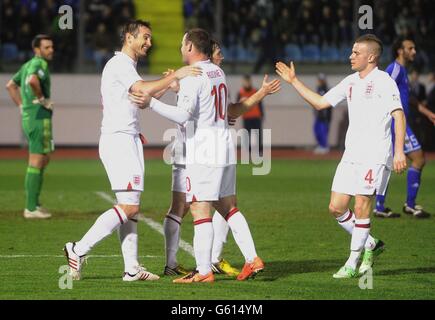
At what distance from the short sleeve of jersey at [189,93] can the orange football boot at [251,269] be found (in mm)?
1388

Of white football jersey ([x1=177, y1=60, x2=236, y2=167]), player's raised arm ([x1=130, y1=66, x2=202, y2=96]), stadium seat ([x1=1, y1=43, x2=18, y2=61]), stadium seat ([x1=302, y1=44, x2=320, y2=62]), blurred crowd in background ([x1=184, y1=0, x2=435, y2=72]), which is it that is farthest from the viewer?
stadium seat ([x1=302, y1=44, x2=320, y2=62])

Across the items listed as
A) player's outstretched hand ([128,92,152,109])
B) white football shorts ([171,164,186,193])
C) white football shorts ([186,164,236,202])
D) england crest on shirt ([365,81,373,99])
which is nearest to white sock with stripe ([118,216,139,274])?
white football shorts ([171,164,186,193])

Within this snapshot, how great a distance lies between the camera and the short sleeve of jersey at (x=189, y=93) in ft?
28.8

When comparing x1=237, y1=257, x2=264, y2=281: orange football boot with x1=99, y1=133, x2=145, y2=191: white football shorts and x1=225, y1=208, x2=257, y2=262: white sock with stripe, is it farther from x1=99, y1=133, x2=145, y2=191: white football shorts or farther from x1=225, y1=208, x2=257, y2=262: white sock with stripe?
x1=99, y1=133, x2=145, y2=191: white football shorts

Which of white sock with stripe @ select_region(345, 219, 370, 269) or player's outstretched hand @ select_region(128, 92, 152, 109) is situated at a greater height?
player's outstretched hand @ select_region(128, 92, 152, 109)

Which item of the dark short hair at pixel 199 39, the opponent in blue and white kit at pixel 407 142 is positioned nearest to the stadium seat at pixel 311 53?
the opponent in blue and white kit at pixel 407 142

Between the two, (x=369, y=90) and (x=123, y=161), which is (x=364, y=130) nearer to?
(x=369, y=90)

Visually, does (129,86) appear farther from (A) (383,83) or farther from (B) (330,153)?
(B) (330,153)

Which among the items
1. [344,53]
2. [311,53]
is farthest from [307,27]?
[344,53]

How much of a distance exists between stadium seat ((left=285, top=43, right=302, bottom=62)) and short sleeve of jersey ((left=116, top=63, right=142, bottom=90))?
20875 mm

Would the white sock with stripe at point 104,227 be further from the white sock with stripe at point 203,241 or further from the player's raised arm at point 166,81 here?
the player's raised arm at point 166,81

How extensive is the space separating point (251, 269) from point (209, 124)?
50.4 inches

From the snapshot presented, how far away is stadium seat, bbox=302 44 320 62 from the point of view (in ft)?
98.2

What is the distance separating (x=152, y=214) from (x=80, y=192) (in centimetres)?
350
